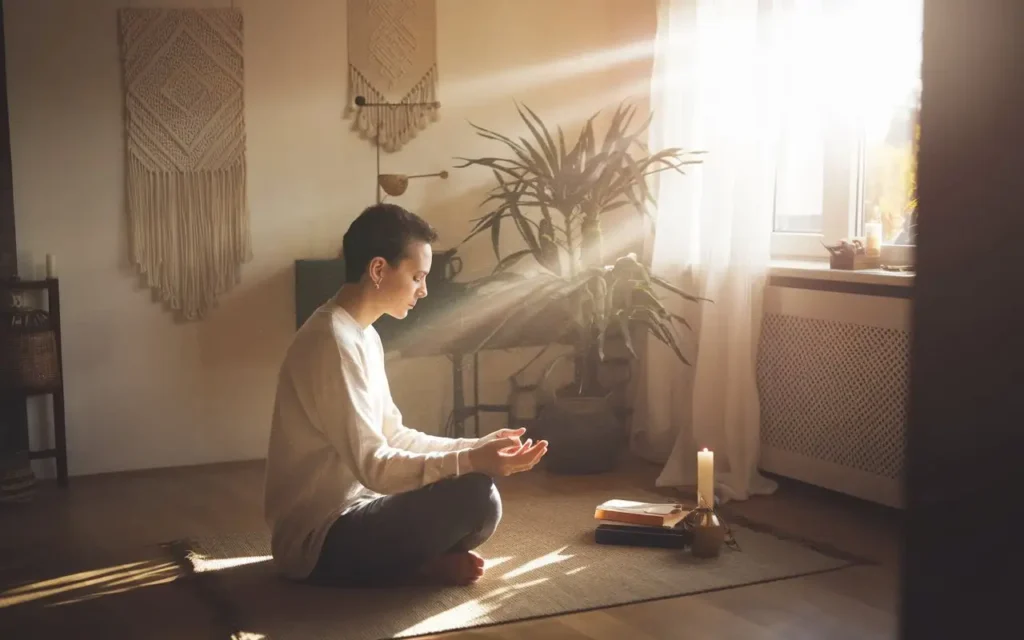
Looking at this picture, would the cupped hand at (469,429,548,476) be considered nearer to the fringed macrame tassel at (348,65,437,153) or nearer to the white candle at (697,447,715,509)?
the white candle at (697,447,715,509)

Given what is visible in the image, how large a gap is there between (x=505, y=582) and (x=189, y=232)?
1.88m

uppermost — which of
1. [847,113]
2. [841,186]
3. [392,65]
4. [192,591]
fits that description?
[392,65]

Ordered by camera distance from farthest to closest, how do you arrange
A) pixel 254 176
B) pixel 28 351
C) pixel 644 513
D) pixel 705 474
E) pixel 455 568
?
pixel 254 176
pixel 28 351
pixel 644 513
pixel 705 474
pixel 455 568

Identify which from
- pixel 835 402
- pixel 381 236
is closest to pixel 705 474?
pixel 835 402

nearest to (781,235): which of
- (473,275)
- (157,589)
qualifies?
(473,275)

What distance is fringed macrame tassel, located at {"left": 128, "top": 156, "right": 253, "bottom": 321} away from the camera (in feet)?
12.4

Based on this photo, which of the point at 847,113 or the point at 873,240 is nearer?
the point at 873,240

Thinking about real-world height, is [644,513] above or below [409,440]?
below

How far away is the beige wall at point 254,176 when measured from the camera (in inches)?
144

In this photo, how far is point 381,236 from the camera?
2.43m

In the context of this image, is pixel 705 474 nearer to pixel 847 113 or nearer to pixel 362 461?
pixel 362 461

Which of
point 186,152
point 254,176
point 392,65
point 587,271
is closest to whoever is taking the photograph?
point 587,271

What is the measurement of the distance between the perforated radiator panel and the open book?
2.05 feet

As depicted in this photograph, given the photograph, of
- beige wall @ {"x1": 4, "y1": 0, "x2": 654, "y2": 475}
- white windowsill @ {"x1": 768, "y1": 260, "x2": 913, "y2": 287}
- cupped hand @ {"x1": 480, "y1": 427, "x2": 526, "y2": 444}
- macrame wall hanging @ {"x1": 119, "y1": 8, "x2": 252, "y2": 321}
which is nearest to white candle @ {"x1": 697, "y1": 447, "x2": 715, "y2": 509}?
cupped hand @ {"x1": 480, "y1": 427, "x2": 526, "y2": 444}
